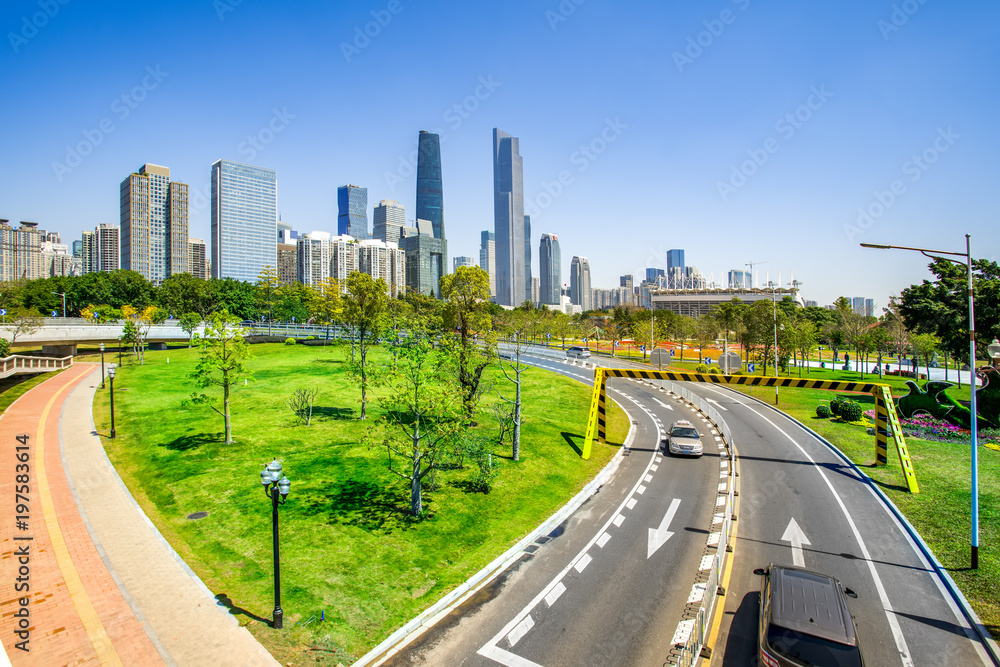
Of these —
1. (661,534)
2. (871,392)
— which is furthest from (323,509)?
(871,392)

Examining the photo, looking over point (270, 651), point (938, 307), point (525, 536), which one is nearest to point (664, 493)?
point (525, 536)

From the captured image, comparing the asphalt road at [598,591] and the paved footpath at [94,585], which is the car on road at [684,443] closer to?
the asphalt road at [598,591]

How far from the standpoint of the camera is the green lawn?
12.1 meters

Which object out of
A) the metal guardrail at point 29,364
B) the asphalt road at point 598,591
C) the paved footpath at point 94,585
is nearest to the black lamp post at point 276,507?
the paved footpath at point 94,585

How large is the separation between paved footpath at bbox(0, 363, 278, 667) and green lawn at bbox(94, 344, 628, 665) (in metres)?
0.61

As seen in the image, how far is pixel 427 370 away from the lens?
17156 mm

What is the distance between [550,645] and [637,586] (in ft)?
11.6

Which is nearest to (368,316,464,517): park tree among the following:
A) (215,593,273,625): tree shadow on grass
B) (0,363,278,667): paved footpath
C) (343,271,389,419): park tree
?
(215,593,273,625): tree shadow on grass

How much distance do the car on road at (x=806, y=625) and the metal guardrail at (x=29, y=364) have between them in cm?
5300

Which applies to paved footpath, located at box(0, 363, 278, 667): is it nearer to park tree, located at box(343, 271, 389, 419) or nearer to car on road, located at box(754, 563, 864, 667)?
car on road, located at box(754, 563, 864, 667)

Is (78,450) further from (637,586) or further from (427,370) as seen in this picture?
(637,586)

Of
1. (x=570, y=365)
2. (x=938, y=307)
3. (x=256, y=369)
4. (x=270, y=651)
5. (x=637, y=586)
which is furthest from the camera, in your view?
(x=570, y=365)

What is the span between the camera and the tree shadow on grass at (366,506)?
16391 mm

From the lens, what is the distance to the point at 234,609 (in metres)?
11.7
